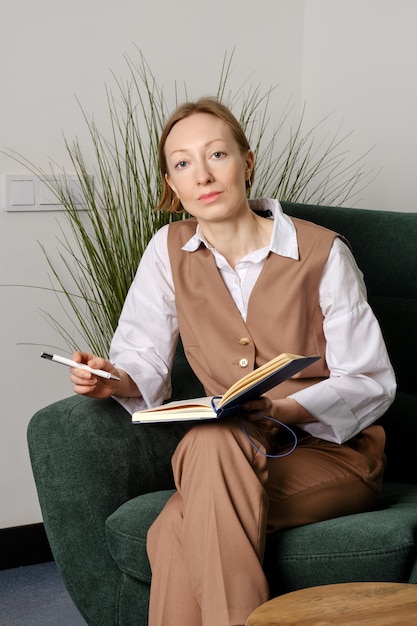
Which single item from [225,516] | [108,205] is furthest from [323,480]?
[108,205]

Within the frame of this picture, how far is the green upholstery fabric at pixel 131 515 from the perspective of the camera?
1584 millimetres

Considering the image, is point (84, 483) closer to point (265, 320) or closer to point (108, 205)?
point (265, 320)

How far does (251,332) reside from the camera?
1.93m

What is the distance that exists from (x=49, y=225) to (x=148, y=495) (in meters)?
1.16

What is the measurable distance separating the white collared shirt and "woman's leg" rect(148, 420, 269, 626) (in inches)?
11.6

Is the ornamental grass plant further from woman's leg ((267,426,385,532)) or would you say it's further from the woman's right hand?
woman's leg ((267,426,385,532))

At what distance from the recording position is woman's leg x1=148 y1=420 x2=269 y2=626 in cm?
147

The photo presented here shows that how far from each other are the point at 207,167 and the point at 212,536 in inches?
31.7

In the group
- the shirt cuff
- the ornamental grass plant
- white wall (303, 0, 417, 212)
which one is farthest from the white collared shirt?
white wall (303, 0, 417, 212)

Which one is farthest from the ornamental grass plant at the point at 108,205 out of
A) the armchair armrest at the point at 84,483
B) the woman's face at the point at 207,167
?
the armchair armrest at the point at 84,483

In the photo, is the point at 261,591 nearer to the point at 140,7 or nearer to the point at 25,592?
the point at 25,592

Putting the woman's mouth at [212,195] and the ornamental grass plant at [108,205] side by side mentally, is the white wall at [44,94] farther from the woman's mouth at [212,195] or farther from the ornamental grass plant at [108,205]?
the woman's mouth at [212,195]

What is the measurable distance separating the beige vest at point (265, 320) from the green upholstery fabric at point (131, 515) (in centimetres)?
23

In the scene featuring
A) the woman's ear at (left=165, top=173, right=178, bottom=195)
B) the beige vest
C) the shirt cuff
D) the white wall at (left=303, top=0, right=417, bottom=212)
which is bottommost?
the shirt cuff
